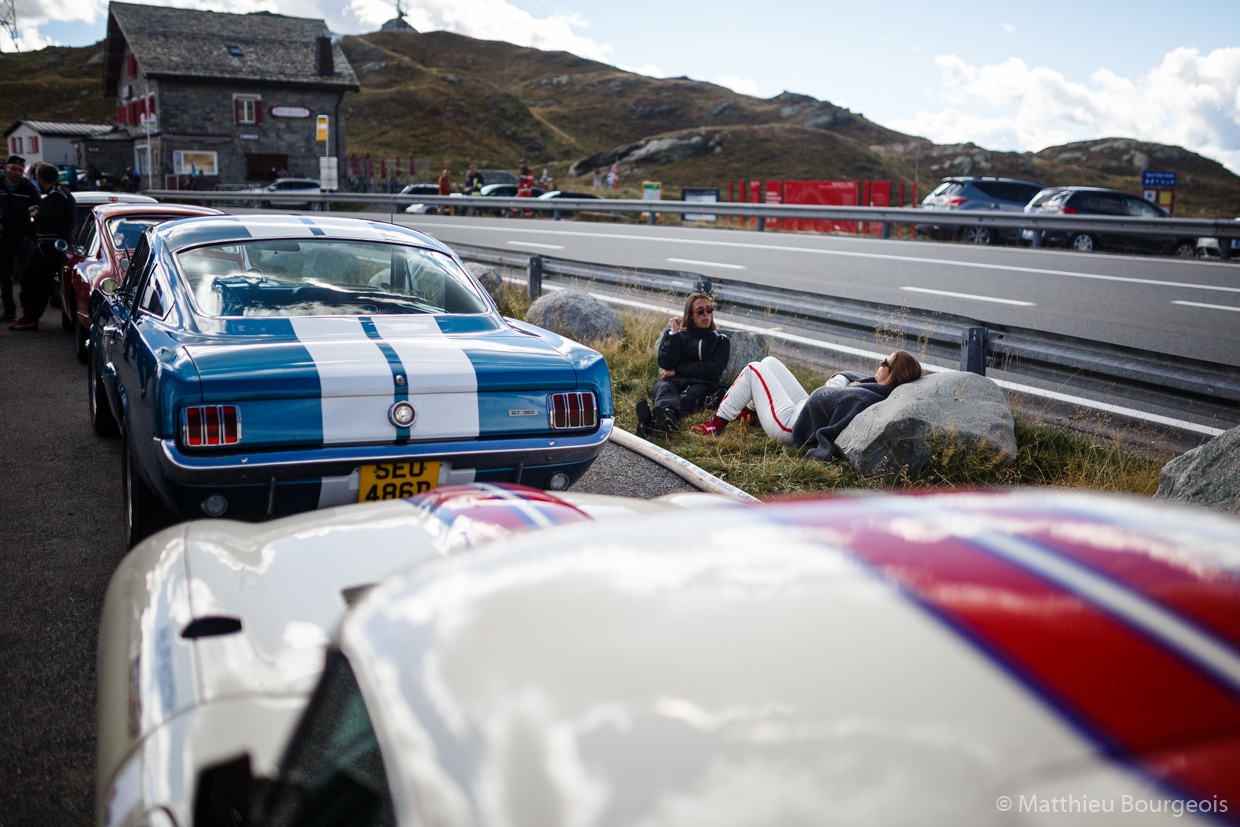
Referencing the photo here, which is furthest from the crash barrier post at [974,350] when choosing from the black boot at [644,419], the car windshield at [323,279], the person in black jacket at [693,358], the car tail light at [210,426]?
the car tail light at [210,426]

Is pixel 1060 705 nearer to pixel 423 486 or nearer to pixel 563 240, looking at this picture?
pixel 423 486

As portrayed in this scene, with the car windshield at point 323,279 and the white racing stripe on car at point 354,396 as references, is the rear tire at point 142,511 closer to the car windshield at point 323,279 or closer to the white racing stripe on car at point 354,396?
Result: the car windshield at point 323,279

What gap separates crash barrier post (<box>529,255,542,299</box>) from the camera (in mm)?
10922

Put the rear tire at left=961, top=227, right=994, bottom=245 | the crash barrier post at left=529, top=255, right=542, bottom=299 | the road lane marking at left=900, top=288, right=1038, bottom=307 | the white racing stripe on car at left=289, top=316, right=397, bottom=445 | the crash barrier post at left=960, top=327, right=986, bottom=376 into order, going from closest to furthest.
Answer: the white racing stripe on car at left=289, top=316, right=397, bottom=445 → the crash barrier post at left=960, top=327, right=986, bottom=376 → the road lane marking at left=900, top=288, right=1038, bottom=307 → the crash barrier post at left=529, top=255, right=542, bottom=299 → the rear tire at left=961, top=227, right=994, bottom=245

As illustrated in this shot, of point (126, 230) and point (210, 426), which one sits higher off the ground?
point (126, 230)

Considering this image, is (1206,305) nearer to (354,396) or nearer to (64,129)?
(354,396)

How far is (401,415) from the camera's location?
3.80m

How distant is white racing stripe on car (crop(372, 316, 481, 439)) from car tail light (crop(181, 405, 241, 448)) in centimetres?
64

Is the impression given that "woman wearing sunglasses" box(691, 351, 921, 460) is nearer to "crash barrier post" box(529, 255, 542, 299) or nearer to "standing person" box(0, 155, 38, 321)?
"crash barrier post" box(529, 255, 542, 299)

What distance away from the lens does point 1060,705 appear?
966 mm

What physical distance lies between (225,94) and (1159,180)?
147 feet

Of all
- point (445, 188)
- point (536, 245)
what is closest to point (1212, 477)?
point (536, 245)

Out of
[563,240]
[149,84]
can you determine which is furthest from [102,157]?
[563,240]

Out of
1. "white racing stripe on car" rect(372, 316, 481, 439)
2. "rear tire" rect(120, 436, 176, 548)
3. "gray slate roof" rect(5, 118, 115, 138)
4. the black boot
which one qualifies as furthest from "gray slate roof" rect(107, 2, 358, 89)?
"white racing stripe on car" rect(372, 316, 481, 439)
